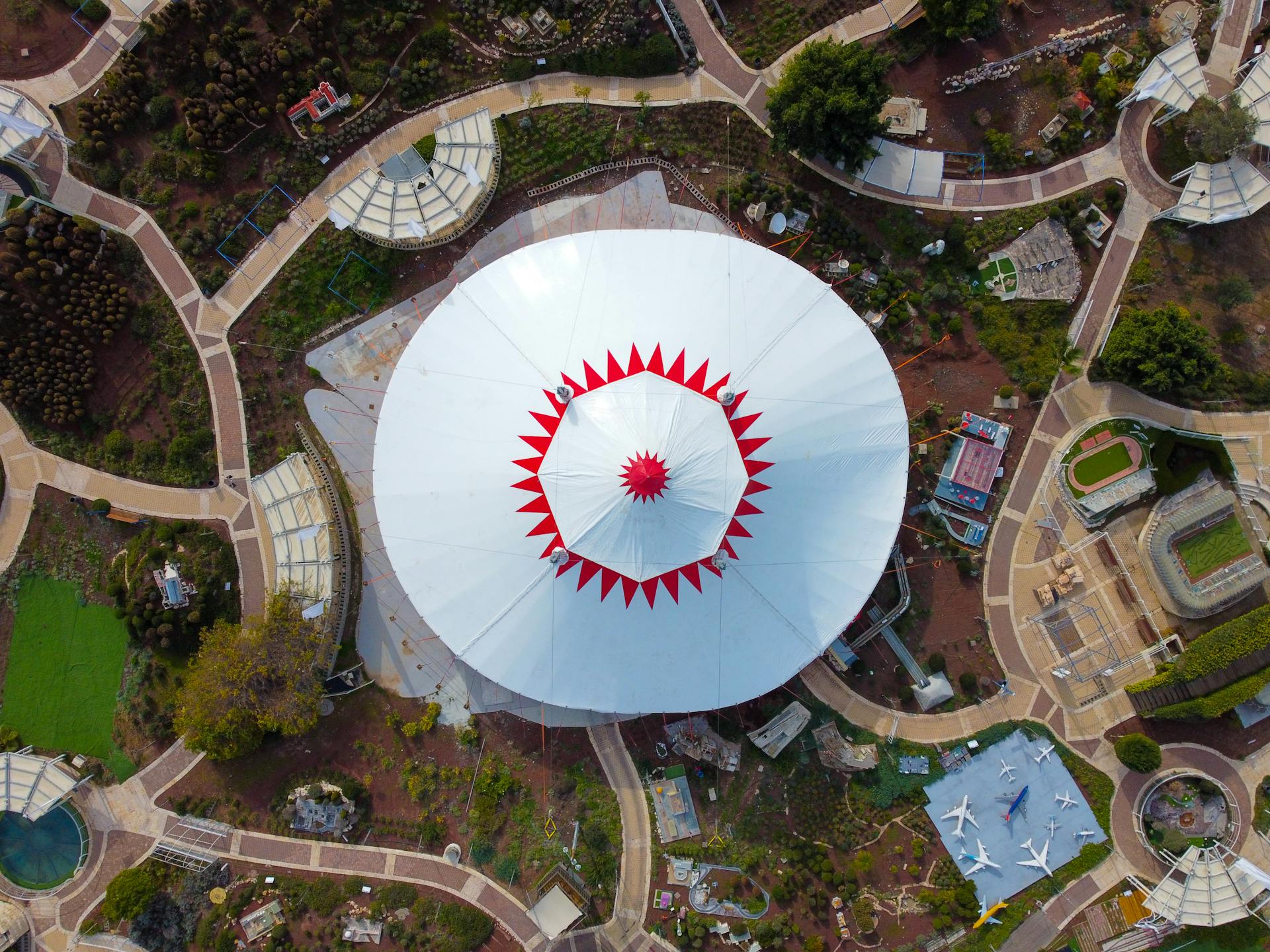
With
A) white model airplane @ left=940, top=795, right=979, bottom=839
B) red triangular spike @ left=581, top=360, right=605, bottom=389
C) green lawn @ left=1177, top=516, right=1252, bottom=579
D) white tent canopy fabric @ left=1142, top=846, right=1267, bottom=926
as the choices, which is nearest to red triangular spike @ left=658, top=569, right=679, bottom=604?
red triangular spike @ left=581, top=360, right=605, bottom=389

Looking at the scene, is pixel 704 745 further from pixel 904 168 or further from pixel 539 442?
pixel 904 168

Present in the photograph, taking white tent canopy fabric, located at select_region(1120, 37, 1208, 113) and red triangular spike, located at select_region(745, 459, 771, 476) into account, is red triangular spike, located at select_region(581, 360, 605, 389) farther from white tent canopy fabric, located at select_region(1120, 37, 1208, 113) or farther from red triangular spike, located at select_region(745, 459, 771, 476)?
white tent canopy fabric, located at select_region(1120, 37, 1208, 113)

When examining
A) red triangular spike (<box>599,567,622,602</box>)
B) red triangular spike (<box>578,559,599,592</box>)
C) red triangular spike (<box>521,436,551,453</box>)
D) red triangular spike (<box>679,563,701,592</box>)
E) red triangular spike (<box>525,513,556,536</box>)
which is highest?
red triangular spike (<box>521,436,551,453</box>)

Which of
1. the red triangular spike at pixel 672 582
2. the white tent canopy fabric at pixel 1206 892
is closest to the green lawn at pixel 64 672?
the red triangular spike at pixel 672 582

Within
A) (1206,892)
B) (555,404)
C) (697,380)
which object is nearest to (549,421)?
(555,404)

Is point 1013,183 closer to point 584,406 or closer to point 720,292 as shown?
point 720,292

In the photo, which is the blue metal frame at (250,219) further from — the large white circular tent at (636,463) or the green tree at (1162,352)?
the green tree at (1162,352)

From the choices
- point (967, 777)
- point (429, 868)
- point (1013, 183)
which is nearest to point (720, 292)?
point (1013, 183)
